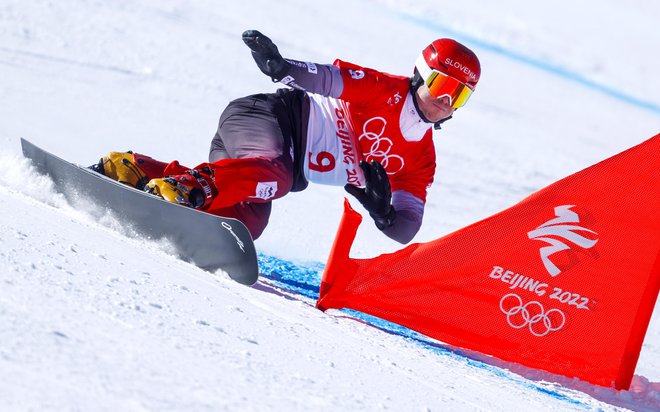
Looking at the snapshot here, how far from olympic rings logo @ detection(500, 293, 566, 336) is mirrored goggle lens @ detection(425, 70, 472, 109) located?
94 cm

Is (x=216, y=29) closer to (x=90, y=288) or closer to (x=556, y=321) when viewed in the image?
(x=556, y=321)

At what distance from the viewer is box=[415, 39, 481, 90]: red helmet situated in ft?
12.7

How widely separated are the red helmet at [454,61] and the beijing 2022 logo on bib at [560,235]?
0.76 metres

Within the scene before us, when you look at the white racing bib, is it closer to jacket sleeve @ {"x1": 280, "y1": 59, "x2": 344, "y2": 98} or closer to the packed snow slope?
jacket sleeve @ {"x1": 280, "y1": 59, "x2": 344, "y2": 98}

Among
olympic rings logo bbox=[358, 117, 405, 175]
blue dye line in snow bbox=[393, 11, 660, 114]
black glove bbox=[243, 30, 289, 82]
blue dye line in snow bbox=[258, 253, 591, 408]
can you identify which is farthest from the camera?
blue dye line in snow bbox=[393, 11, 660, 114]

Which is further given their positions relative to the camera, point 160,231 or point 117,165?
point 117,165

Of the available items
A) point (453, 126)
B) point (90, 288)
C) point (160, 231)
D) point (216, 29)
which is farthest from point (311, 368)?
point (216, 29)

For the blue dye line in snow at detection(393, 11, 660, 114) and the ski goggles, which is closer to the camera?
the ski goggles

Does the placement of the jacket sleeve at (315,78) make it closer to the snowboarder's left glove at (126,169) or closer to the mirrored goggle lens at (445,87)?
the mirrored goggle lens at (445,87)

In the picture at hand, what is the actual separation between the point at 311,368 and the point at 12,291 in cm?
80

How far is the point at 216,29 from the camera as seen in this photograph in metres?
10.6

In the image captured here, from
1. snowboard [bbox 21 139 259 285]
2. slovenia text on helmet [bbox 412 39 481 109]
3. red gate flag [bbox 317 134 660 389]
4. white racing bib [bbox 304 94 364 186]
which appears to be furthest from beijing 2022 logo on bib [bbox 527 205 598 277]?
snowboard [bbox 21 139 259 285]

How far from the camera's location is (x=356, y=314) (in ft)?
12.9

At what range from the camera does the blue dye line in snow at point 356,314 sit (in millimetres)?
3438
